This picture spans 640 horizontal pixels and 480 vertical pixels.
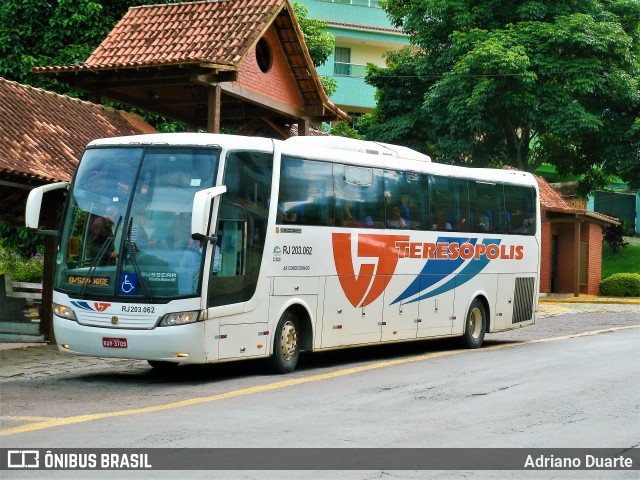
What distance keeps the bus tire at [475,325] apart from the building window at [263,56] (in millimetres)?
7505

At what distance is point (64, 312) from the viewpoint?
14633 mm

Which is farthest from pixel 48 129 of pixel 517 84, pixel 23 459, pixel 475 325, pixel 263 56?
pixel 517 84

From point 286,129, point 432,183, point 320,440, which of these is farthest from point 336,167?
point 286,129

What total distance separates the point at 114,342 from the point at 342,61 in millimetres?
43999

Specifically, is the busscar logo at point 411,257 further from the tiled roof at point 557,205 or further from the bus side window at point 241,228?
the tiled roof at point 557,205

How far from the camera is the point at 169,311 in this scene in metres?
14.1

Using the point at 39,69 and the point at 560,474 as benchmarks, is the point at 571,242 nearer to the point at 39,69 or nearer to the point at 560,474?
the point at 39,69

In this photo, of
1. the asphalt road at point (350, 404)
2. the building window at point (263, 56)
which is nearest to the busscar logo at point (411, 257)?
the asphalt road at point (350, 404)

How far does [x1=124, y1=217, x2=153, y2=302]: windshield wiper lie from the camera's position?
14109mm

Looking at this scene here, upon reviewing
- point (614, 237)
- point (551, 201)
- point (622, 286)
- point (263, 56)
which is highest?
point (263, 56)

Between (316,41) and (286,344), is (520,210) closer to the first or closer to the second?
(286,344)

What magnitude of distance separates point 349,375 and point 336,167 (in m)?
3.28

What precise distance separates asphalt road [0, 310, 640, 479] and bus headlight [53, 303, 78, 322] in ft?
2.87

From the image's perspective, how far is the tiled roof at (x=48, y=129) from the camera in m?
18.2
